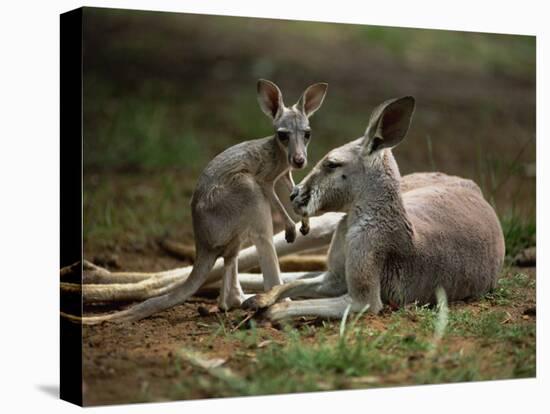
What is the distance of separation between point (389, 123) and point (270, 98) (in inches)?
35.0

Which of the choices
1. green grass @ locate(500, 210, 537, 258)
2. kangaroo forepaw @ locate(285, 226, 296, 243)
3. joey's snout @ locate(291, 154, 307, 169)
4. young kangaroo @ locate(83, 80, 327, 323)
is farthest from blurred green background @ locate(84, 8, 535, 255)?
joey's snout @ locate(291, 154, 307, 169)

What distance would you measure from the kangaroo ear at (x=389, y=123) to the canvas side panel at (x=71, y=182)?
2.04 m

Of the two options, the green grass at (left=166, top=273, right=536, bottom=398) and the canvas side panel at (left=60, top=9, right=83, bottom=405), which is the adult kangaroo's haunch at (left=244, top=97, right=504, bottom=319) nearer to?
the green grass at (left=166, top=273, right=536, bottom=398)

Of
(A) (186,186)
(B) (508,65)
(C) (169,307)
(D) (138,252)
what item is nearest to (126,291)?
(C) (169,307)

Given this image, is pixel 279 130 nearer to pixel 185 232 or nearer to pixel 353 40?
pixel 185 232

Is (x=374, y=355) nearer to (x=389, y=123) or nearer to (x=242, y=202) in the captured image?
(x=242, y=202)

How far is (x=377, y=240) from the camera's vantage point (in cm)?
636

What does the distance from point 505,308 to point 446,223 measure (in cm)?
81

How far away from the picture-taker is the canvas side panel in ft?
18.8

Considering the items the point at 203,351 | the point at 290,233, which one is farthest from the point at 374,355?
the point at 290,233

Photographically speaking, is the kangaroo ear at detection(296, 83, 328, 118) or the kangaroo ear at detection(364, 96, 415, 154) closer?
the kangaroo ear at detection(364, 96, 415, 154)

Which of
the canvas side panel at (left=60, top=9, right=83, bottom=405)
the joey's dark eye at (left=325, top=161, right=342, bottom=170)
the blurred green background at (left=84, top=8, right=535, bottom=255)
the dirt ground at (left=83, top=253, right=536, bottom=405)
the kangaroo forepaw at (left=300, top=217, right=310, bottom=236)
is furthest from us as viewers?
the blurred green background at (left=84, top=8, right=535, bottom=255)

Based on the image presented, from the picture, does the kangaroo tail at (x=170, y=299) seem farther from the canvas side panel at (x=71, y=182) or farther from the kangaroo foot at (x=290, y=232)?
the kangaroo foot at (x=290, y=232)

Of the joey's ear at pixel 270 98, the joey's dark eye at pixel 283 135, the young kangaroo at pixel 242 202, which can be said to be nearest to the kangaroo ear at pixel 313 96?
the young kangaroo at pixel 242 202
